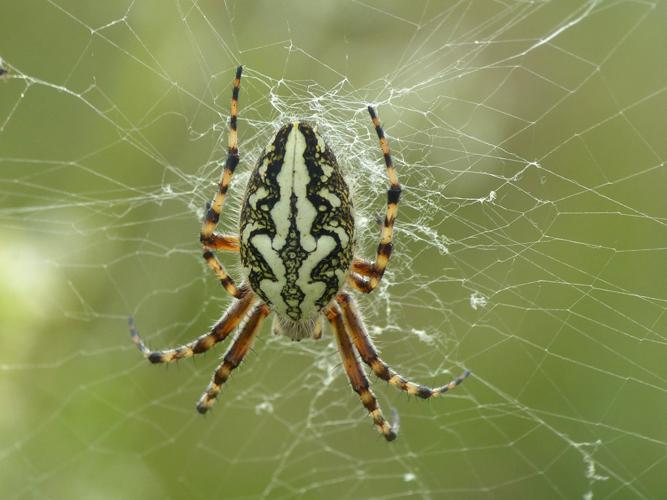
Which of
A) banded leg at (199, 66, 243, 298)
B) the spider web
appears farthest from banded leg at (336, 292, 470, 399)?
banded leg at (199, 66, 243, 298)

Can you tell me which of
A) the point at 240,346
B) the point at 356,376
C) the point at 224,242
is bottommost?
the point at 356,376

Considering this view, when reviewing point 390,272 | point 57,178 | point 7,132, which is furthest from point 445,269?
point 7,132

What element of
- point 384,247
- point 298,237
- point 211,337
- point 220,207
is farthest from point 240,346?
point 298,237

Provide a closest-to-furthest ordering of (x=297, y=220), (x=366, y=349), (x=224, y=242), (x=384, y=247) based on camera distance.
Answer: (x=297, y=220), (x=384, y=247), (x=224, y=242), (x=366, y=349)

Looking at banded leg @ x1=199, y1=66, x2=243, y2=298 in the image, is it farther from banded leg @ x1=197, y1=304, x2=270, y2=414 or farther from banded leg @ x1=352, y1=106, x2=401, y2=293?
banded leg @ x1=352, y1=106, x2=401, y2=293

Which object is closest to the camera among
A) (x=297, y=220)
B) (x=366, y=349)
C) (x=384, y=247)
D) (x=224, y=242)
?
(x=297, y=220)

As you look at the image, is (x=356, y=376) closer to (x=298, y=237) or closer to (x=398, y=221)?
(x=398, y=221)

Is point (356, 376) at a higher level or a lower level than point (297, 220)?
lower
